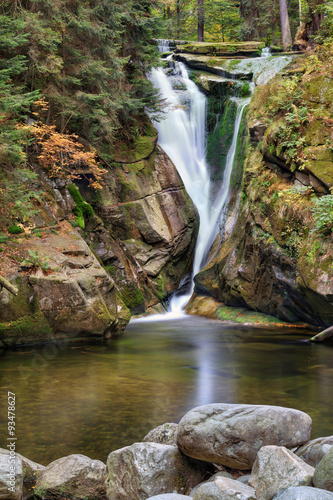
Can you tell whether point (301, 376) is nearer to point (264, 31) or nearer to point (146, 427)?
point (146, 427)

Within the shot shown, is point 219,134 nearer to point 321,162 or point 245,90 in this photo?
point 245,90

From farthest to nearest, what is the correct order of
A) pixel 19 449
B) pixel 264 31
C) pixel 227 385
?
pixel 264 31
pixel 227 385
pixel 19 449

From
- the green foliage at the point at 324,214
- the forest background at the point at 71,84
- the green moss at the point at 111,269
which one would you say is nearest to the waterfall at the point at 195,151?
the forest background at the point at 71,84

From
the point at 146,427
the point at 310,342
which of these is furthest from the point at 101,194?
the point at 146,427

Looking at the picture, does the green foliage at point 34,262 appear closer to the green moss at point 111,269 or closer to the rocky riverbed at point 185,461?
the green moss at point 111,269

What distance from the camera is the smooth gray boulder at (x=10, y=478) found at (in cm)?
409

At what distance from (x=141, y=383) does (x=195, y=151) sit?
15.0 m

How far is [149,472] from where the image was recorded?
4473 millimetres

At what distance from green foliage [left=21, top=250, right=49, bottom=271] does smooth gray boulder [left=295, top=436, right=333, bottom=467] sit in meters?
8.64

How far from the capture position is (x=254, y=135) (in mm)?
17062

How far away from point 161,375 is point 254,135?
11264 mm

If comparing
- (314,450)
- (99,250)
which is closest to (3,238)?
(99,250)

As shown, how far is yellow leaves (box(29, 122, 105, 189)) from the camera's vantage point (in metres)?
14.0

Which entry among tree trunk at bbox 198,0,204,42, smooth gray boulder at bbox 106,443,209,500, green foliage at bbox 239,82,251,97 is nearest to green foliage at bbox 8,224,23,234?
smooth gray boulder at bbox 106,443,209,500
